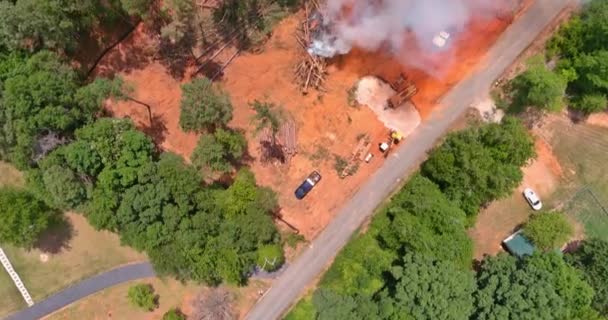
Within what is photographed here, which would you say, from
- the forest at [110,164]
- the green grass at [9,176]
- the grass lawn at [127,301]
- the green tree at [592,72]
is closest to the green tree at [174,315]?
the grass lawn at [127,301]

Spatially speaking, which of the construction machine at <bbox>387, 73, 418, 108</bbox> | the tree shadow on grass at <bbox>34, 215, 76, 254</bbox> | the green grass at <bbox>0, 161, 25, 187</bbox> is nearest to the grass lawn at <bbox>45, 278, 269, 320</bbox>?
the tree shadow on grass at <bbox>34, 215, 76, 254</bbox>

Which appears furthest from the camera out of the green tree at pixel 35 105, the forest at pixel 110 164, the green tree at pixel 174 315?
the green tree at pixel 174 315

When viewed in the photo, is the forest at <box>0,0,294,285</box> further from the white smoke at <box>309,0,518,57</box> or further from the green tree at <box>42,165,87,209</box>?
the white smoke at <box>309,0,518,57</box>

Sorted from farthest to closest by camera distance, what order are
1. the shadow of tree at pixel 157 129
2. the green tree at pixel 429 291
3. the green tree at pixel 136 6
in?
1. the shadow of tree at pixel 157 129
2. the green tree at pixel 136 6
3. the green tree at pixel 429 291

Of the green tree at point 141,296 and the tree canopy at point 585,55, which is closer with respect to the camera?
the tree canopy at point 585,55

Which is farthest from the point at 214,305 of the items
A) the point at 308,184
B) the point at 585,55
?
the point at 585,55

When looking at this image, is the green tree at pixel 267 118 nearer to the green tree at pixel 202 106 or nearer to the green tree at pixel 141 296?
the green tree at pixel 202 106
